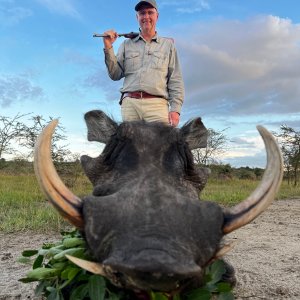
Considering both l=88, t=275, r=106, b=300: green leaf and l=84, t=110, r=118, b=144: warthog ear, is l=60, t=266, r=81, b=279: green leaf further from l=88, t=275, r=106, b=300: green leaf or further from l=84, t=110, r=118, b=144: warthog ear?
l=84, t=110, r=118, b=144: warthog ear

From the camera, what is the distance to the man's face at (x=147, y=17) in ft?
16.6

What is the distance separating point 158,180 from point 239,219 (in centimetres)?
46

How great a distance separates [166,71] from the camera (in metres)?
5.12

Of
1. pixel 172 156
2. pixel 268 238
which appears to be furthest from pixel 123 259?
pixel 268 238

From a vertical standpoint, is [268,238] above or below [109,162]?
below

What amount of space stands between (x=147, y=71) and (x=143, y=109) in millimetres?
392

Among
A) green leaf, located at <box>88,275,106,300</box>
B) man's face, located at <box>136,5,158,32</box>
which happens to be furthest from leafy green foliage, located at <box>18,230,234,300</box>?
man's face, located at <box>136,5,158,32</box>

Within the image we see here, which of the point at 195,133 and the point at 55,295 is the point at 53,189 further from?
the point at 195,133

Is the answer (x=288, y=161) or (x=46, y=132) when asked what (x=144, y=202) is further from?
(x=288, y=161)

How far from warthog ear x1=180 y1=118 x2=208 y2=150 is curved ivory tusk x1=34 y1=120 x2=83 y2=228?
1388 millimetres

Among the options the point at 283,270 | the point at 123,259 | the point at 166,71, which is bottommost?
the point at 283,270

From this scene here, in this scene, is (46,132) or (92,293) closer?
(46,132)

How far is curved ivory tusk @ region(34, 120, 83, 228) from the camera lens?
2.41 metres

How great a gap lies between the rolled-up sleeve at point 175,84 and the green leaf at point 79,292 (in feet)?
8.41
